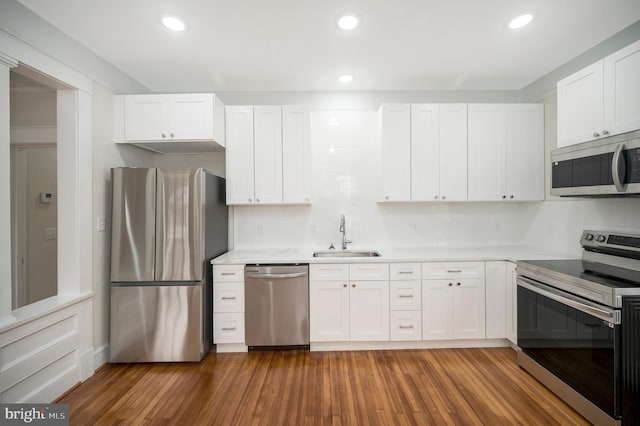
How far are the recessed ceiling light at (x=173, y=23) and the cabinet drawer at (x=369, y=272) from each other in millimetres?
2430

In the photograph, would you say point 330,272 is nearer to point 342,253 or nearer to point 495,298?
point 342,253

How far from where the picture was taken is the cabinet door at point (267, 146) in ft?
10.6

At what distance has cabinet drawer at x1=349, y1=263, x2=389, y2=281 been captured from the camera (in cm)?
293

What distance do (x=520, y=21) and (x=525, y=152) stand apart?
4.96 feet

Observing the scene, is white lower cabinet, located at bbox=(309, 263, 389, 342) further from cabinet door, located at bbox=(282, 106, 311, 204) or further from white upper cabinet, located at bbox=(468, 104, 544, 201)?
white upper cabinet, located at bbox=(468, 104, 544, 201)

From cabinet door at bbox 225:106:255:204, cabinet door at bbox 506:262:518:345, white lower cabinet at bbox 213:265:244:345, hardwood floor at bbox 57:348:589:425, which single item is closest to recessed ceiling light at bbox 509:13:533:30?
cabinet door at bbox 506:262:518:345

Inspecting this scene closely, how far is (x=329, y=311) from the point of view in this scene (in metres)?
2.93

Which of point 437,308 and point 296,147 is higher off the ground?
point 296,147

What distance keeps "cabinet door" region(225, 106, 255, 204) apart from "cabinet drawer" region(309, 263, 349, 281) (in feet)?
3.34

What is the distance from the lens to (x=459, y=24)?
7.39 ft

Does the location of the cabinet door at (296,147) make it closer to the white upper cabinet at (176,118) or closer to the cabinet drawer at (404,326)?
the white upper cabinet at (176,118)

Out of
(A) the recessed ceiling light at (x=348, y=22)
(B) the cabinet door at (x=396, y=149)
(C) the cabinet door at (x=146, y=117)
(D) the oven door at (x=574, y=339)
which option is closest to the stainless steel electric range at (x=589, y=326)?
(D) the oven door at (x=574, y=339)

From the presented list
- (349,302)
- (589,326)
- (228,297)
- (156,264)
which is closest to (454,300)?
(349,302)

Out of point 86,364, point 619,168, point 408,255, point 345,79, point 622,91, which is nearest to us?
point 619,168
